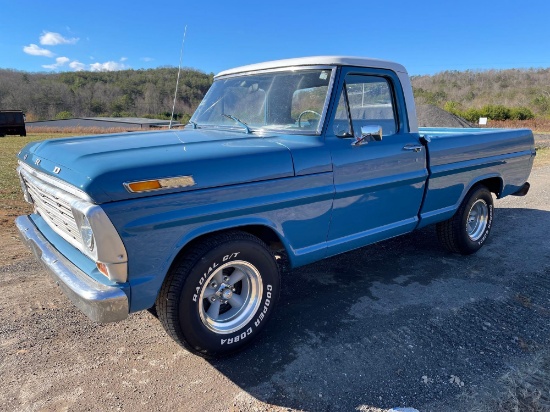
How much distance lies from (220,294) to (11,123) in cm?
4259

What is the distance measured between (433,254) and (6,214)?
6.39 m

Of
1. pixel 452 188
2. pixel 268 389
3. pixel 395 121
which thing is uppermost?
pixel 395 121

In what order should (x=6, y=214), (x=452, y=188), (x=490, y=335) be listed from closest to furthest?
(x=490, y=335) → (x=452, y=188) → (x=6, y=214)

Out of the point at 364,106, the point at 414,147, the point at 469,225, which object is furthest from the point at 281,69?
the point at 469,225

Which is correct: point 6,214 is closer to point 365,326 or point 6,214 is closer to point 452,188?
point 365,326

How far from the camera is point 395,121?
150 inches

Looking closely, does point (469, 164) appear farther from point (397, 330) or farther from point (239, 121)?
point (239, 121)

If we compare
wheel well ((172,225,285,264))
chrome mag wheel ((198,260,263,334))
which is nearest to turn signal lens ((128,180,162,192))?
wheel well ((172,225,285,264))

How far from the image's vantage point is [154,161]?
240cm

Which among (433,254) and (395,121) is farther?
(433,254)


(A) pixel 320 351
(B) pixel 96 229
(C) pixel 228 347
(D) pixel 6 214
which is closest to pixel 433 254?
(A) pixel 320 351

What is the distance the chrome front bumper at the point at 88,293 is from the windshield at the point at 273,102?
5.88ft

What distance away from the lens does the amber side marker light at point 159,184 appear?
2232 mm

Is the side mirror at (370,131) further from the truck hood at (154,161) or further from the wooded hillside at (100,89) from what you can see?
the wooded hillside at (100,89)
